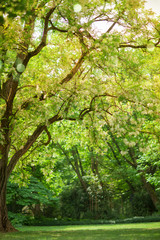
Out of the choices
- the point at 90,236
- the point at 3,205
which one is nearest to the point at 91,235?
the point at 90,236

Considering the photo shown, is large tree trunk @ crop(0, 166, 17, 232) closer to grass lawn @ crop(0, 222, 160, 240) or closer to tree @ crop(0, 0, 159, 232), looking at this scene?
tree @ crop(0, 0, 159, 232)

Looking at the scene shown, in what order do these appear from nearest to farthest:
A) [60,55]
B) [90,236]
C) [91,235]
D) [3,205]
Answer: [90,236], [91,235], [3,205], [60,55]

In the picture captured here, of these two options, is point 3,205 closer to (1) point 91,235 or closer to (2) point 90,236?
(1) point 91,235

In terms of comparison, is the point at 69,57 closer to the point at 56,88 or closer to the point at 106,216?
the point at 56,88

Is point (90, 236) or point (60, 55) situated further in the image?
point (60, 55)

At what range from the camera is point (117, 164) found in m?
28.0

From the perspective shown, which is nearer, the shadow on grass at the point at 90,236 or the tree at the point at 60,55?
the tree at the point at 60,55

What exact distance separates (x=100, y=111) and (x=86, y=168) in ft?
77.5

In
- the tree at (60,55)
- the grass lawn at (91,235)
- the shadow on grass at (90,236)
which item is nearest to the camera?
the tree at (60,55)

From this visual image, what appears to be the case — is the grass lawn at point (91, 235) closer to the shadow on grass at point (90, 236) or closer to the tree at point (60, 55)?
the shadow on grass at point (90, 236)

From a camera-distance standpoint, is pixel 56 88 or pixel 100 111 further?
pixel 100 111

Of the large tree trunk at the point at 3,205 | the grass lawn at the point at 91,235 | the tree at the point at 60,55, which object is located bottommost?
the grass lawn at the point at 91,235

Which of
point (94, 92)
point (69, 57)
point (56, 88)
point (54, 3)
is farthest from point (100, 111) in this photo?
point (54, 3)

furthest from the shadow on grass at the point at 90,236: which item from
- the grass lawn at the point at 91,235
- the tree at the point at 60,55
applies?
the tree at the point at 60,55
